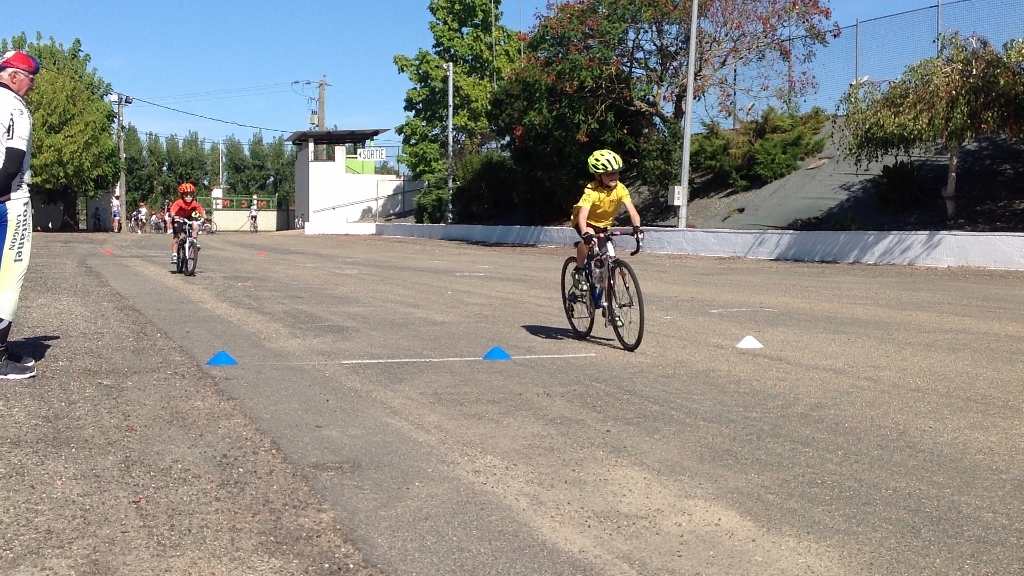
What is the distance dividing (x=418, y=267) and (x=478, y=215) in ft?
85.9

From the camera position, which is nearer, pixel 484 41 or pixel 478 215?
pixel 478 215

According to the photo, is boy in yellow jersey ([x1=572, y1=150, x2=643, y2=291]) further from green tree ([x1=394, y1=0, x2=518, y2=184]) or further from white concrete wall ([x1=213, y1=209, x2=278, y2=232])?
white concrete wall ([x1=213, y1=209, x2=278, y2=232])

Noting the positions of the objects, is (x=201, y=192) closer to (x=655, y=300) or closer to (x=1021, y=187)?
(x=1021, y=187)

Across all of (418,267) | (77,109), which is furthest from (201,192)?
(418,267)

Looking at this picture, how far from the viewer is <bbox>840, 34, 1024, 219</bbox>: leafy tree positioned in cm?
2180

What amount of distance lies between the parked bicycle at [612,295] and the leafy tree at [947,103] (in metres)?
15.3

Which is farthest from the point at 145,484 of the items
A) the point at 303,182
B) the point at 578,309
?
the point at 303,182

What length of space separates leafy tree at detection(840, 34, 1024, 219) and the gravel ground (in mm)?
19091

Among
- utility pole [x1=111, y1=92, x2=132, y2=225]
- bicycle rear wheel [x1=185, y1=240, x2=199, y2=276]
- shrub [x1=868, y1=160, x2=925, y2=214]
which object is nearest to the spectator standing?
utility pole [x1=111, y1=92, x2=132, y2=225]

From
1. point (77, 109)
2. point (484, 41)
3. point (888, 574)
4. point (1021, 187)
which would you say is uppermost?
point (484, 41)

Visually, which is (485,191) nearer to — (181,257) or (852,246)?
(852,246)

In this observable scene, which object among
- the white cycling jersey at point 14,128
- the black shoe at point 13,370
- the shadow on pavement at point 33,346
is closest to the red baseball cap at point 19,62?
the white cycling jersey at point 14,128

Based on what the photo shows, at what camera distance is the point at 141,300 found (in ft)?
44.3

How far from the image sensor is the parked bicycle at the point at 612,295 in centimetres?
930
